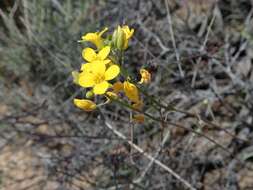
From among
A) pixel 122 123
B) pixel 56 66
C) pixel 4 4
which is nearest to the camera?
pixel 122 123

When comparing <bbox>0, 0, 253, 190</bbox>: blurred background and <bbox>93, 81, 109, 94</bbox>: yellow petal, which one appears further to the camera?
<bbox>0, 0, 253, 190</bbox>: blurred background

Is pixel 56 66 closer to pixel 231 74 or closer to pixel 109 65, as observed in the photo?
pixel 231 74

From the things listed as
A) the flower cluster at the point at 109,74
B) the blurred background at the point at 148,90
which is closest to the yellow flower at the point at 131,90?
the flower cluster at the point at 109,74

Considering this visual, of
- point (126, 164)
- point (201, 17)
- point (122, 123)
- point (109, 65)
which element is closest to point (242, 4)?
point (201, 17)

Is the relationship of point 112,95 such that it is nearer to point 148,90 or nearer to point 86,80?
point 86,80

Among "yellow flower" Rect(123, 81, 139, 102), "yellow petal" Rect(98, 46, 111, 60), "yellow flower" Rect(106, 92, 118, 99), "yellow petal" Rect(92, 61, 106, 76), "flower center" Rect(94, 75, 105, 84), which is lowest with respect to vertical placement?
"yellow flower" Rect(106, 92, 118, 99)

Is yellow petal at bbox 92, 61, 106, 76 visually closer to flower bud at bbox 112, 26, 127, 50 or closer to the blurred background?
flower bud at bbox 112, 26, 127, 50

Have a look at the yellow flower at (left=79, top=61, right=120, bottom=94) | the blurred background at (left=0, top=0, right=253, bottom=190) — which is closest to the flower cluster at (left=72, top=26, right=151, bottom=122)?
the yellow flower at (left=79, top=61, right=120, bottom=94)
